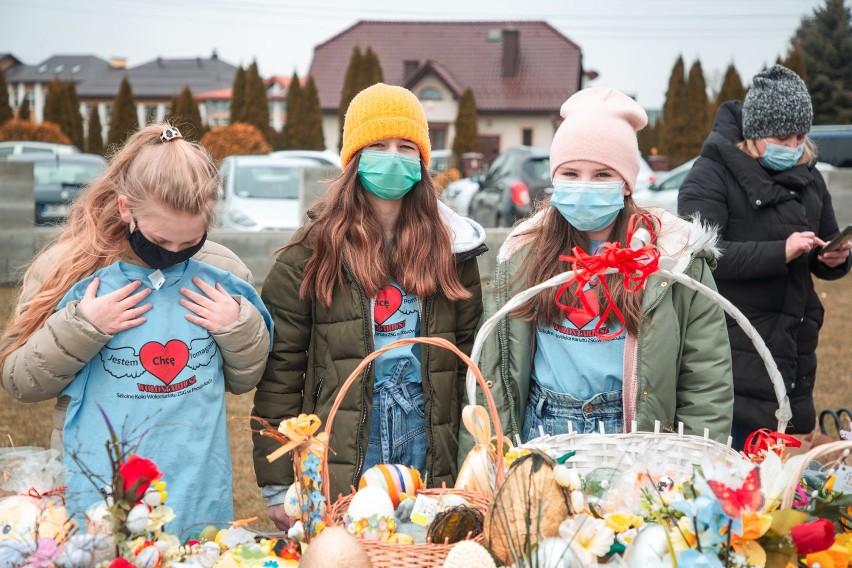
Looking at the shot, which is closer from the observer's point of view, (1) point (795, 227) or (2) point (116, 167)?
(2) point (116, 167)

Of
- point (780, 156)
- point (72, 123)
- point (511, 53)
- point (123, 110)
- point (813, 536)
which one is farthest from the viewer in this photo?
point (511, 53)

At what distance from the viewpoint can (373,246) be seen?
2.68 m

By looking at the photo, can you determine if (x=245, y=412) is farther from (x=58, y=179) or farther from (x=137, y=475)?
(x=58, y=179)

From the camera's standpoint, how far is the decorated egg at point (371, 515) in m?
1.71

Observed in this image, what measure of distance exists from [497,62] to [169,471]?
145 feet

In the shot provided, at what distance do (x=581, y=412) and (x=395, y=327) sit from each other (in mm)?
632

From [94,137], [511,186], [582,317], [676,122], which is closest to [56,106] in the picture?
[94,137]

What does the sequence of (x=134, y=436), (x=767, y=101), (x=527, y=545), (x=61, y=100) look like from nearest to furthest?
(x=527, y=545), (x=134, y=436), (x=767, y=101), (x=61, y=100)

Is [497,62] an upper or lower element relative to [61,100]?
upper

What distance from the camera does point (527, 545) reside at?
1.49 meters

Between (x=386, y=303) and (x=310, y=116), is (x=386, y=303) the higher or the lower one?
the lower one

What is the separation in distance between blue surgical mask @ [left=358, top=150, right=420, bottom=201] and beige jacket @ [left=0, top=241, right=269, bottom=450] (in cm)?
58

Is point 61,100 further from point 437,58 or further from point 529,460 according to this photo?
point 529,460

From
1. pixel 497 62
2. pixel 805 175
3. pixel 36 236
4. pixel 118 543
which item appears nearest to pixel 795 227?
pixel 805 175
